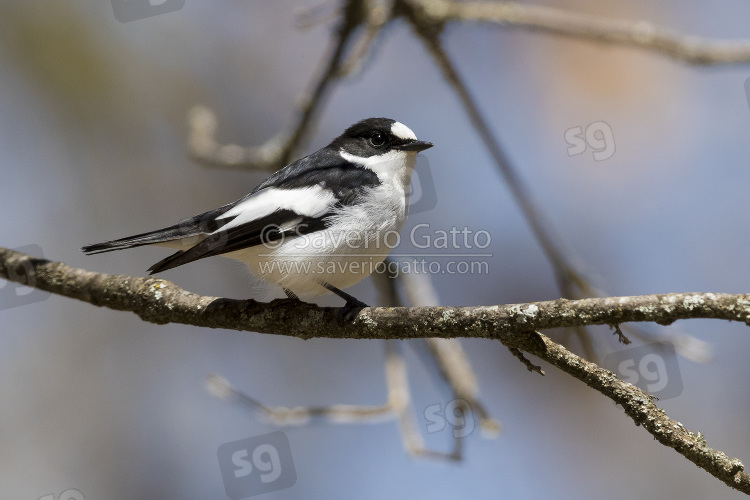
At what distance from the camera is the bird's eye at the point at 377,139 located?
157 inches

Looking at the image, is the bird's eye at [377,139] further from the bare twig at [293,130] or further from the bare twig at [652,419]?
the bare twig at [652,419]

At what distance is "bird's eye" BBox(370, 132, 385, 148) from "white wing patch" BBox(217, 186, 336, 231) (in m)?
0.61

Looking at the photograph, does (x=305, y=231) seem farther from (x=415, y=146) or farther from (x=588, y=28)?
(x=588, y=28)

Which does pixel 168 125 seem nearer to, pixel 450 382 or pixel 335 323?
pixel 450 382

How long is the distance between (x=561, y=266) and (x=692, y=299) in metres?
2.57

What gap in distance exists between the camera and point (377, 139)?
402cm

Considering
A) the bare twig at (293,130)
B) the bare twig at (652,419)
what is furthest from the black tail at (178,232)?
the bare twig at (652,419)

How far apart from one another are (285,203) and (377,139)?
838mm

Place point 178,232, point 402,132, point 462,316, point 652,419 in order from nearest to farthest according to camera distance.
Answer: point 652,419 → point 462,316 → point 178,232 → point 402,132

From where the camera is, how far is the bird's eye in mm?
3998

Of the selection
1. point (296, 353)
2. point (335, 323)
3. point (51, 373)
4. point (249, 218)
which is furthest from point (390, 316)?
point (51, 373)

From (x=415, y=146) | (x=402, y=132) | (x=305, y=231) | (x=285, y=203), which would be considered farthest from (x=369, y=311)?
(x=402, y=132)

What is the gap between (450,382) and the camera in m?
4.35

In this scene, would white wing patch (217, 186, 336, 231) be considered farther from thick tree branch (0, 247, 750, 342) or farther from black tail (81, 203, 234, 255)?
thick tree branch (0, 247, 750, 342)
